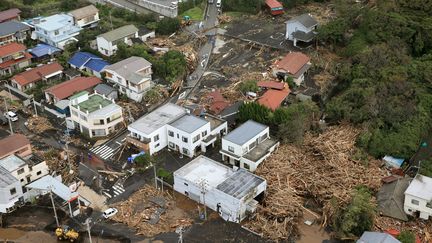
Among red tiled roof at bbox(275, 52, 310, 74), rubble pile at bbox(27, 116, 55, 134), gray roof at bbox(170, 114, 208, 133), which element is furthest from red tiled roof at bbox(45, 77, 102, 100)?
red tiled roof at bbox(275, 52, 310, 74)

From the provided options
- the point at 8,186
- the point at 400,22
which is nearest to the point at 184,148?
the point at 8,186

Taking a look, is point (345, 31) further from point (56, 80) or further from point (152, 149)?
point (56, 80)

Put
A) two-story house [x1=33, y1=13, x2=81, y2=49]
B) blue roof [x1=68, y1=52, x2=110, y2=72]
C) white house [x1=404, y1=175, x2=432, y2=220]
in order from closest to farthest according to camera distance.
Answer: white house [x1=404, y1=175, x2=432, y2=220] < blue roof [x1=68, y1=52, x2=110, y2=72] < two-story house [x1=33, y1=13, x2=81, y2=49]

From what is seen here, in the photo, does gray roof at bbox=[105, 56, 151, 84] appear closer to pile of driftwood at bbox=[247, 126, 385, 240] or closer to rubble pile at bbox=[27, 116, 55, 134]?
rubble pile at bbox=[27, 116, 55, 134]

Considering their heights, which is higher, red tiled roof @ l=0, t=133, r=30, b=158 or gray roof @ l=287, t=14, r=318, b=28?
gray roof @ l=287, t=14, r=318, b=28

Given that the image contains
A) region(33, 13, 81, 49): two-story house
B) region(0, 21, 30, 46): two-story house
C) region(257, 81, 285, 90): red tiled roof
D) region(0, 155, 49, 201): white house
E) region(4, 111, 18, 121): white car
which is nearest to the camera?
region(0, 155, 49, 201): white house

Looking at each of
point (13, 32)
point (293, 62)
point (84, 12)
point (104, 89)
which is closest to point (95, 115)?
point (104, 89)
